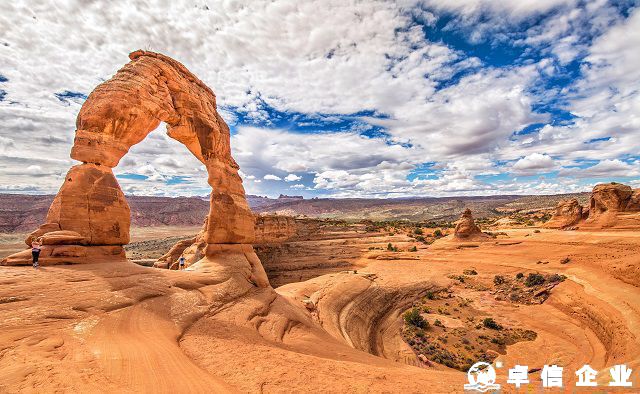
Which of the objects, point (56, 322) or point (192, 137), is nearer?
point (56, 322)

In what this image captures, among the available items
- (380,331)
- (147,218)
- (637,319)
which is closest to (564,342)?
(637,319)

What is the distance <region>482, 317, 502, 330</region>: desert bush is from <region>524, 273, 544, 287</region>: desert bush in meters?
7.81

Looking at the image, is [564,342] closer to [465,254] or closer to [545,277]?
[545,277]

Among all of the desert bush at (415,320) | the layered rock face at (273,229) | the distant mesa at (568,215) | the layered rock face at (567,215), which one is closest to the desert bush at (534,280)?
the desert bush at (415,320)

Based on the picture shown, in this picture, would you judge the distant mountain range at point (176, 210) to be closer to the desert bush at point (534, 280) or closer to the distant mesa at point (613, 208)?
the distant mesa at point (613, 208)

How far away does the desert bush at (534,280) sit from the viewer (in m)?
24.6

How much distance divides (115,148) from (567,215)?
48.4 metres

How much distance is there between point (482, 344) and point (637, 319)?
22.9ft

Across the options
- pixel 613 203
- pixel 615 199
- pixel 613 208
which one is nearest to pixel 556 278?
pixel 613 208

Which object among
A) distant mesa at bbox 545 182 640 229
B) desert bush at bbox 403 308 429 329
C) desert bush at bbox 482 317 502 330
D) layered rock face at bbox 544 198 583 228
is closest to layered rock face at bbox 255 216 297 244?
desert bush at bbox 403 308 429 329

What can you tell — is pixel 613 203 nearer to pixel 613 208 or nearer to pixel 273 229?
pixel 613 208

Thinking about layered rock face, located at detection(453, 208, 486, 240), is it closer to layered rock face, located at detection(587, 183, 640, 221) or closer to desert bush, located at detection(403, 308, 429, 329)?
layered rock face, located at detection(587, 183, 640, 221)

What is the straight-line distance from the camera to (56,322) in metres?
7.40

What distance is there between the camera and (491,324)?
19.3 metres
